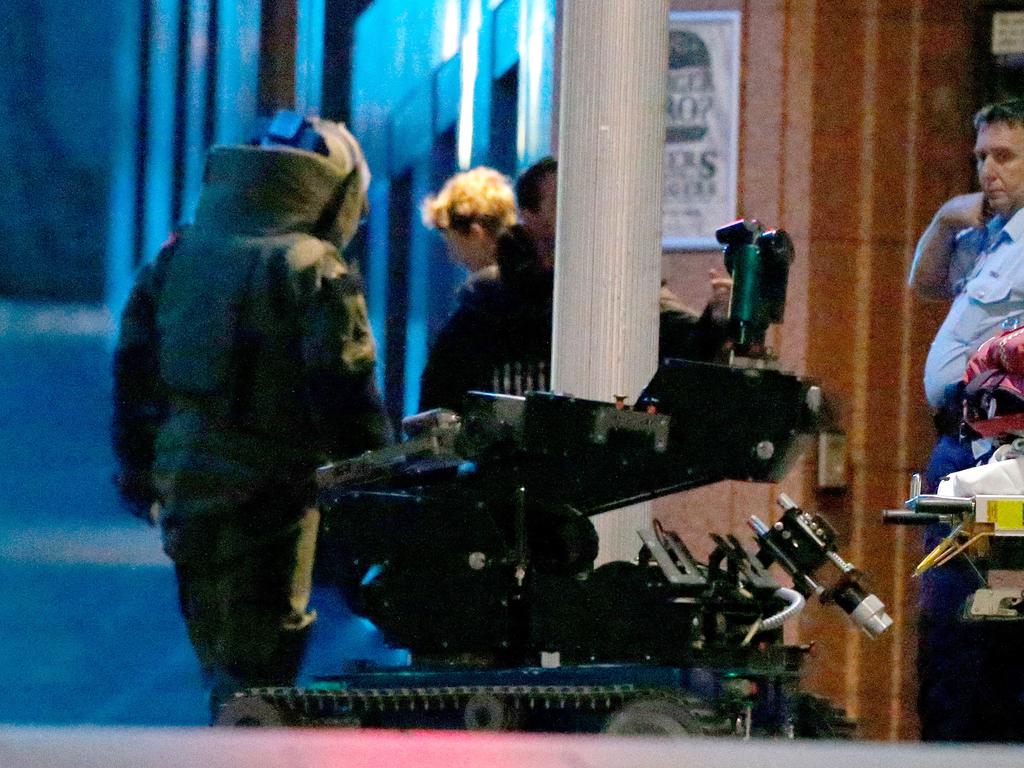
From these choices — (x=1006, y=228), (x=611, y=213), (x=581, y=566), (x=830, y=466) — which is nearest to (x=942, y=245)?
(x=1006, y=228)

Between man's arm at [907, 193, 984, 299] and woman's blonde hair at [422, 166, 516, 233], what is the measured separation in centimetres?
143

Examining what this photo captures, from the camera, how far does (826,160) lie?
22.8 feet

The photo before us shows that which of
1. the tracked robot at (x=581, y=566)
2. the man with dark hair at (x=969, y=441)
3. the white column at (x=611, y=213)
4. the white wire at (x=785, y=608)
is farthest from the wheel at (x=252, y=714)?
the man with dark hair at (x=969, y=441)

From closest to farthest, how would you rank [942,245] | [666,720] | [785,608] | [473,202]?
[666,720] → [785,608] → [942,245] → [473,202]

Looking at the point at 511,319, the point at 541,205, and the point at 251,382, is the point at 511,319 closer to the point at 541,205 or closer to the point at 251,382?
the point at 541,205

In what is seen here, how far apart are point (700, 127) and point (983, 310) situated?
1590mm

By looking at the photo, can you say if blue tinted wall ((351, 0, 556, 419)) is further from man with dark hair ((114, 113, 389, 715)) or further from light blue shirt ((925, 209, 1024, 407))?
light blue shirt ((925, 209, 1024, 407))

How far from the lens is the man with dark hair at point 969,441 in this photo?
5562 mm

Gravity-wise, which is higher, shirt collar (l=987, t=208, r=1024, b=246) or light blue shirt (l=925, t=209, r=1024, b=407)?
shirt collar (l=987, t=208, r=1024, b=246)

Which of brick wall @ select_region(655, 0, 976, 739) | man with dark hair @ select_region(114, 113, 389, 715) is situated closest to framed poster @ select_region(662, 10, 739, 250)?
brick wall @ select_region(655, 0, 976, 739)

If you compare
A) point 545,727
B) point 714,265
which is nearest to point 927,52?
point 714,265

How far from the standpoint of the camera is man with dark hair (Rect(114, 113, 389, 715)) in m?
6.79

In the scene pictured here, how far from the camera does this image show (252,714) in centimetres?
473

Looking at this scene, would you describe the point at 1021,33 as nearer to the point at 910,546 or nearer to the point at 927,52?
the point at 927,52
